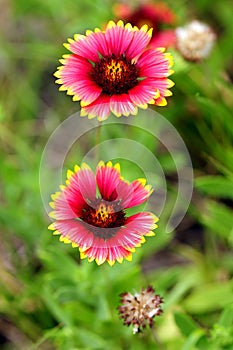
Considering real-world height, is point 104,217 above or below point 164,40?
below

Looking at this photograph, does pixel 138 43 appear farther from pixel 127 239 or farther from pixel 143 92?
pixel 127 239

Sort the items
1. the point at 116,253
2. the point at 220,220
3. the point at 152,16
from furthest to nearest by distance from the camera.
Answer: the point at 152,16, the point at 220,220, the point at 116,253

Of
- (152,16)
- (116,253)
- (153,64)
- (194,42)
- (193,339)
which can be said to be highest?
(152,16)

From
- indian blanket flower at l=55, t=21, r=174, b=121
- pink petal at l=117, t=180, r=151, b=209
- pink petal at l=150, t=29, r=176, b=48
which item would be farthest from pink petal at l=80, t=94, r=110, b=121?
pink petal at l=150, t=29, r=176, b=48

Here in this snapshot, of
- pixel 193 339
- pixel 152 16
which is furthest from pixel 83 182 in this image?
pixel 152 16

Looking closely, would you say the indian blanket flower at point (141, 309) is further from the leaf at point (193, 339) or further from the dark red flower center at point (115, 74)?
the dark red flower center at point (115, 74)

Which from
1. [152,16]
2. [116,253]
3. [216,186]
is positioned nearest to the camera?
[116,253]

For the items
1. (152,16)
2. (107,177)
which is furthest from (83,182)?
(152,16)

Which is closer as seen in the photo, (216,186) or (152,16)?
(216,186)

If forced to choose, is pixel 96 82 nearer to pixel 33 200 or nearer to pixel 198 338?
pixel 198 338
